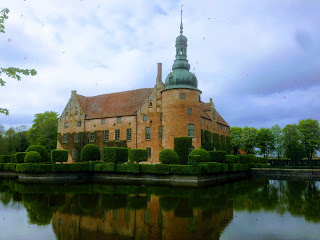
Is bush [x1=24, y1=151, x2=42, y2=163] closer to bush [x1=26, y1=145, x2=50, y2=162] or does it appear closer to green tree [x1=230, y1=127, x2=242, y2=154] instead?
bush [x1=26, y1=145, x2=50, y2=162]

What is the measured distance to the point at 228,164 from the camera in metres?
34.0

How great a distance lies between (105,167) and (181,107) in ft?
35.8

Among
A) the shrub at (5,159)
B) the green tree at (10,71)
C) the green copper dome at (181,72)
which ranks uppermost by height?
the green copper dome at (181,72)

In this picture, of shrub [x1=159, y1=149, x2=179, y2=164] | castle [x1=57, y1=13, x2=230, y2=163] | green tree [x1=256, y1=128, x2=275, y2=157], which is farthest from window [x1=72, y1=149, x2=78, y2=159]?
green tree [x1=256, y1=128, x2=275, y2=157]

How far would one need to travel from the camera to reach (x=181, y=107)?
34.3m

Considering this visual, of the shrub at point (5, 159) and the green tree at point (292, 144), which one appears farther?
the green tree at point (292, 144)

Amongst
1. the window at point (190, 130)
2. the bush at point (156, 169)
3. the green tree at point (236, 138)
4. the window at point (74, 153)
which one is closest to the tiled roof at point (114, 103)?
the window at point (74, 153)

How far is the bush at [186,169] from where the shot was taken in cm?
2652

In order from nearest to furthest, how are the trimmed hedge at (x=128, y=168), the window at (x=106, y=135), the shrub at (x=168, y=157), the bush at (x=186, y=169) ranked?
1. the bush at (x=186, y=169)
2. the trimmed hedge at (x=128, y=168)
3. the shrub at (x=168, y=157)
4. the window at (x=106, y=135)

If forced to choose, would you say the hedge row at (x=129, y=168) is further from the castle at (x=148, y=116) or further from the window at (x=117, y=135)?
the window at (x=117, y=135)

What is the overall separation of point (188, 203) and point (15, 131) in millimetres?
55124

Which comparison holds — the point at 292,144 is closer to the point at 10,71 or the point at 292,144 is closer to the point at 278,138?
the point at 278,138

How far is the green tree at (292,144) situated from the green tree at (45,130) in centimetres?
4275

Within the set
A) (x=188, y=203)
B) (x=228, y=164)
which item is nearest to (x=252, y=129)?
(x=228, y=164)
